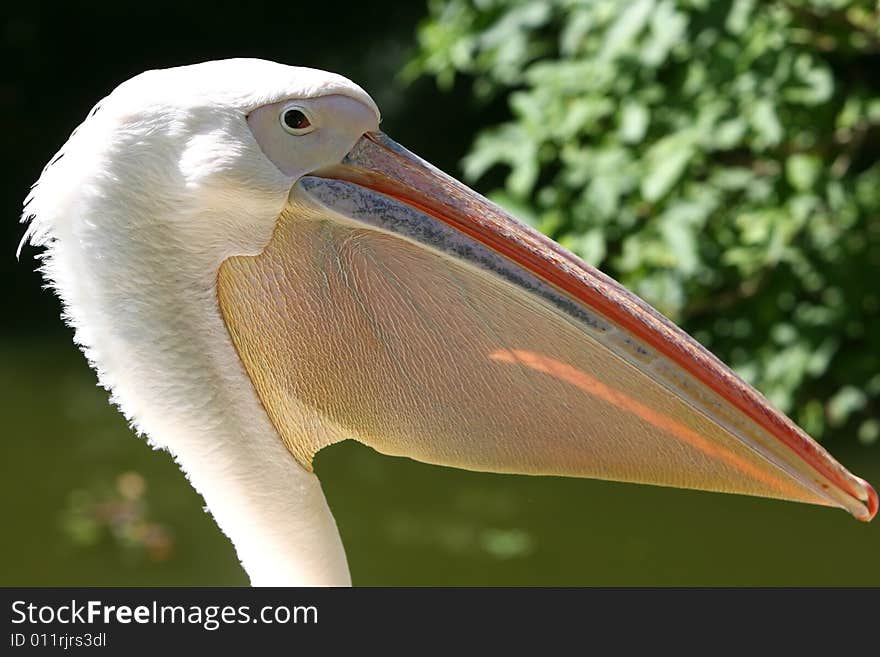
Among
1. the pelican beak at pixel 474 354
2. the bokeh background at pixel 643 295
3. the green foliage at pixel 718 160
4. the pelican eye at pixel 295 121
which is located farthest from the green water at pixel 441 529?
the pelican eye at pixel 295 121

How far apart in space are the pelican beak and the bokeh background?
186 cm

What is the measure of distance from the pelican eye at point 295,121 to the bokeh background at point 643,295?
192 cm

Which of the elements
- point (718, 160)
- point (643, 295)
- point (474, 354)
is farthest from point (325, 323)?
point (718, 160)

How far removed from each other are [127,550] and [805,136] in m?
2.87

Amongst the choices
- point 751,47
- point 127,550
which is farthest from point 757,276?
point 127,550

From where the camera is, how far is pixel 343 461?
202 inches

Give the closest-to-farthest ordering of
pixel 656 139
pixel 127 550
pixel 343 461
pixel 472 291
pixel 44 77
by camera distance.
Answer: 1. pixel 472 291
2. pixel 656 139
3. pixel 127 550
4. pixel 343 461
5. pixel 44 77

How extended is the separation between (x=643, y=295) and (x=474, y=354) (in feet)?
7.71

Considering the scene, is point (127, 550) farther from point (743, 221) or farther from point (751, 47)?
point (751, 47)

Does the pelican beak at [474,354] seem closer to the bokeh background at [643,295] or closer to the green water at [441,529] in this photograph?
the bokeh background at [643,295]

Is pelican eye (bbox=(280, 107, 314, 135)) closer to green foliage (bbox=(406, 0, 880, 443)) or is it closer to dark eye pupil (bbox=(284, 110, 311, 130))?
dark eye pupil (bbox=(284, 110, 311, 130))

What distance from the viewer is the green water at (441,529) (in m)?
4.34

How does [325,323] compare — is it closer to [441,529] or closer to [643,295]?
[643,295]

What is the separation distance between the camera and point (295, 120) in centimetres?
162
